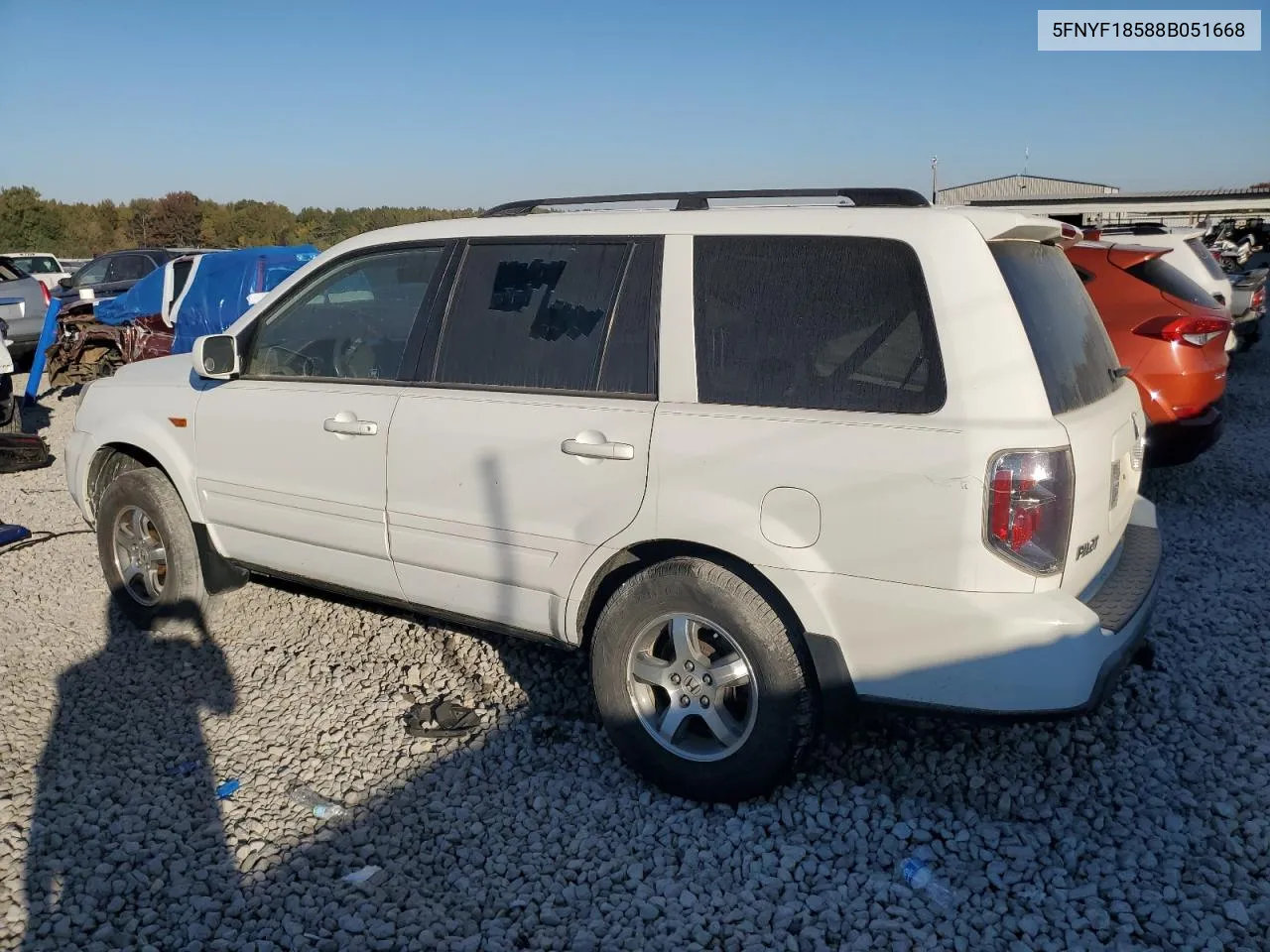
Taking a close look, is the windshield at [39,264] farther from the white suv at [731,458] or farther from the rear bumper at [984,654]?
the rear bumper at [984,654]

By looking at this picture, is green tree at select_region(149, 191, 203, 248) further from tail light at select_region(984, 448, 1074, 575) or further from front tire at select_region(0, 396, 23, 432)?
tail light at select_region(984, 448, 1074, 575)

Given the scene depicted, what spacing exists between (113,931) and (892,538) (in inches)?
96.9

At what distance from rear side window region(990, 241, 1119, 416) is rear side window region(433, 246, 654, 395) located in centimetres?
116

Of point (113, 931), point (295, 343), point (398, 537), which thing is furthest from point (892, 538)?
point (295, 343)

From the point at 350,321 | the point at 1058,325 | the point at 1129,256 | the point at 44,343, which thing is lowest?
the point at 44,343

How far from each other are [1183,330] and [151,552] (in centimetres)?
624

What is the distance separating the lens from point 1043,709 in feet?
9.43

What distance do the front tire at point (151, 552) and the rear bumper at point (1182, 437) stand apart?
5.68m

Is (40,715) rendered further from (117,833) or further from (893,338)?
(893,338)

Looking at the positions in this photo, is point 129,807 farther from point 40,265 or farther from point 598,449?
point 40,265

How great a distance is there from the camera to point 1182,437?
655cm

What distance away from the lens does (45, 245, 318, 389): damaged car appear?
11023 millimetres

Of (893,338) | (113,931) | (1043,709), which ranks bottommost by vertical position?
(113,931)

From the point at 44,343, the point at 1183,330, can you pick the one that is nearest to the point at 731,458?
the point at 1183,330
